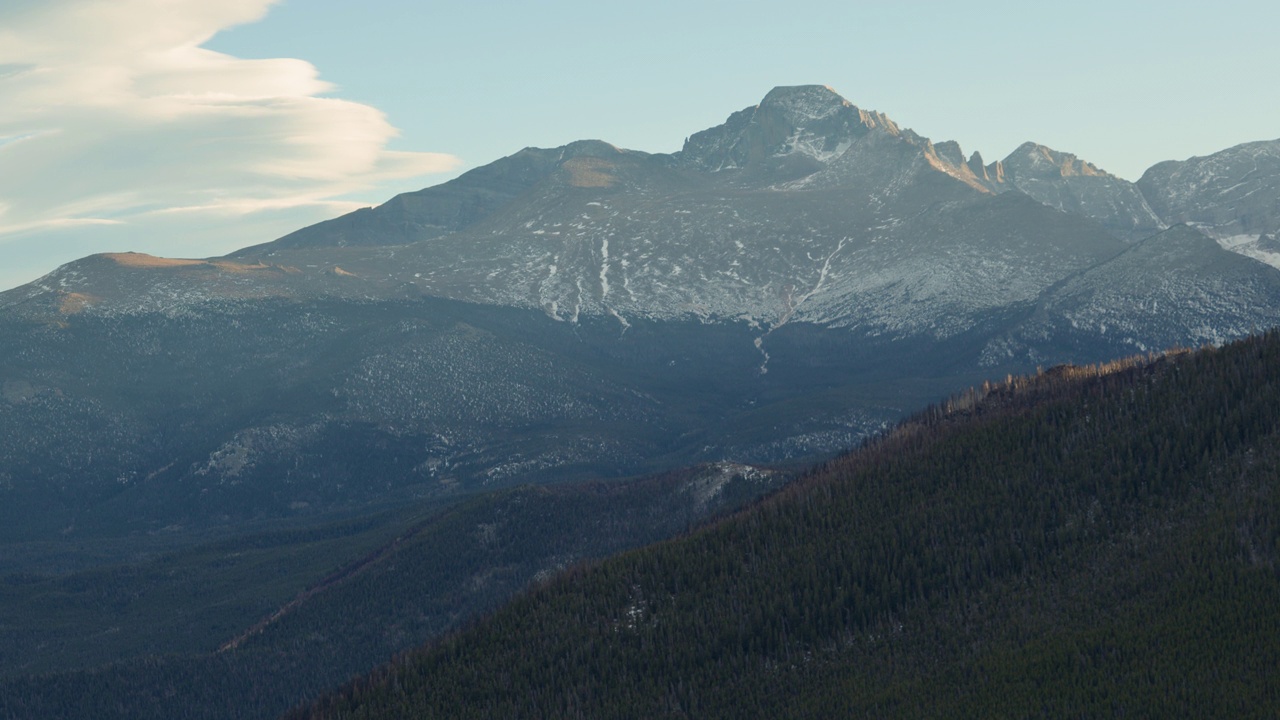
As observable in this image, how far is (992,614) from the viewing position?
168m

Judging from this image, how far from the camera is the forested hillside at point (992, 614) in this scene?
146750 mm

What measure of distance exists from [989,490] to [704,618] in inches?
1754

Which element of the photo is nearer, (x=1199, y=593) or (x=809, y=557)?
(x=1199, y=593)

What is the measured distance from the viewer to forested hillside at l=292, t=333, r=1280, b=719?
146750 millimetres

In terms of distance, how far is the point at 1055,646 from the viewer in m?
154

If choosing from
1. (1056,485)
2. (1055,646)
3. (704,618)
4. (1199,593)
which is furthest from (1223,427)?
(704,618)

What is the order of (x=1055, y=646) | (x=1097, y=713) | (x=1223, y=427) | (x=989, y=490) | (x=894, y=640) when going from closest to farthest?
1. (x=1097, y=713)
2. (x=1055, y=646)
3. (x=894, y=640)
4. (x=1223, y=427)
5. (x=989, y=490)

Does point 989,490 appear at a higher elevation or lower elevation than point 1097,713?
higher

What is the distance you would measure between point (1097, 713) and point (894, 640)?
35411 millimetres

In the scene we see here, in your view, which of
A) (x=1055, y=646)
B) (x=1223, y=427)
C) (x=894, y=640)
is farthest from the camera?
(x=1223, y=427)

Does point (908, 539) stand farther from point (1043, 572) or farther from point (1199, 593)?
point (1199, 593)

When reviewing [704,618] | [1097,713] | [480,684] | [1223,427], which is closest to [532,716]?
[480,684]

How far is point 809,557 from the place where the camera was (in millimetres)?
194375

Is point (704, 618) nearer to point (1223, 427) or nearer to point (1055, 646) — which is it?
point (1055, 646)
